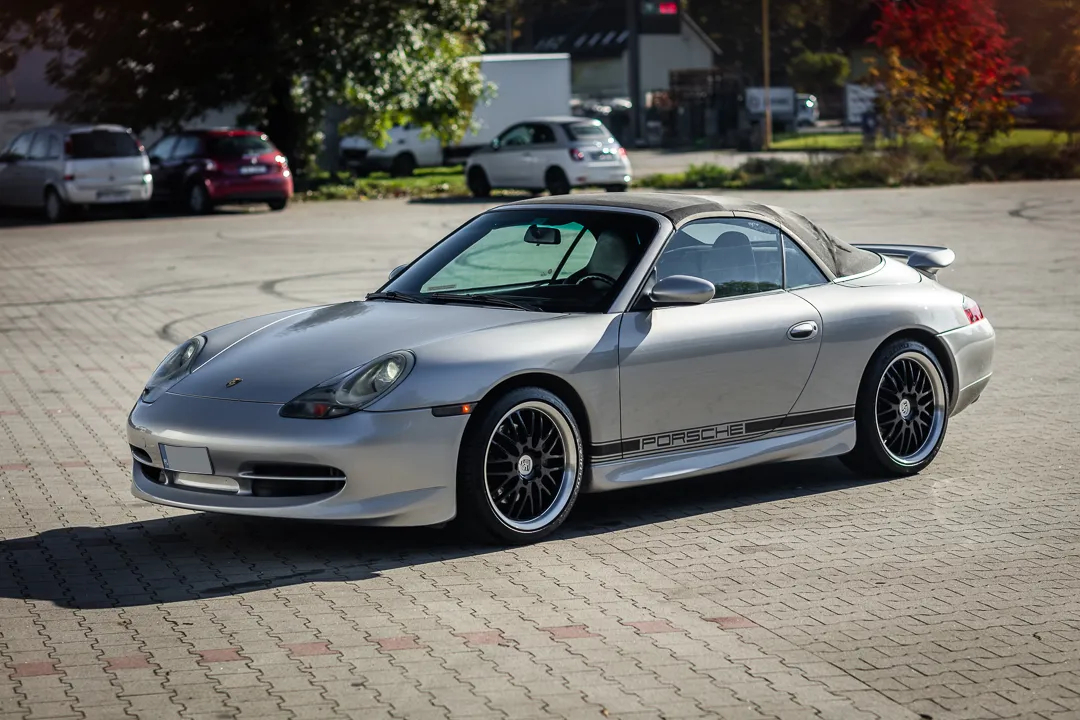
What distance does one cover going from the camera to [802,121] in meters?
74.8

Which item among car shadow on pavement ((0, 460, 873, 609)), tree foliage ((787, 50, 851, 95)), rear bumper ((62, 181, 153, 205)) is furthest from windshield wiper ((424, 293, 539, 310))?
tree foliage ((787, 50, 851, 95))

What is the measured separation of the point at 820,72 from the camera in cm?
9056

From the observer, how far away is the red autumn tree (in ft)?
118

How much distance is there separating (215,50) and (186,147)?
161 inches

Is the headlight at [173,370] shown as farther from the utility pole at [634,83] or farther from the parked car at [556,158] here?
the utility pole at [634,83]

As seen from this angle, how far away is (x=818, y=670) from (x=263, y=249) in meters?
18.3

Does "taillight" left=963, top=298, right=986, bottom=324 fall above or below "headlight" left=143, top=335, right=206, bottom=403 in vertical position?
below

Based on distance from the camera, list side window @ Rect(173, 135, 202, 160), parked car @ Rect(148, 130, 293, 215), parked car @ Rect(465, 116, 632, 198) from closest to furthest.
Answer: parked car @ Rect(148, 130, 293, 215) → side window @ Rect(173, 135, 202, 160) → parked car @ Rect(465, 116, 632, 198)

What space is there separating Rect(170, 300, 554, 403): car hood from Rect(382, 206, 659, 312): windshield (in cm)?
26

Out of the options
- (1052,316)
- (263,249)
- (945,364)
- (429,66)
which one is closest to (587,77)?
(429,66)

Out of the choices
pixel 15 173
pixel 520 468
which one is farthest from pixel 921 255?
pixel 15 173

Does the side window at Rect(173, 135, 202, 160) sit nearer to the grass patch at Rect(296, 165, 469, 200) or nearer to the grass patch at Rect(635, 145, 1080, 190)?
the grass patch at Rect(296, 165, 469, 200)

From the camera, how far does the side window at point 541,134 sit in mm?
32938

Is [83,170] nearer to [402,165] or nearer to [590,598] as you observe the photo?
[402,165]
